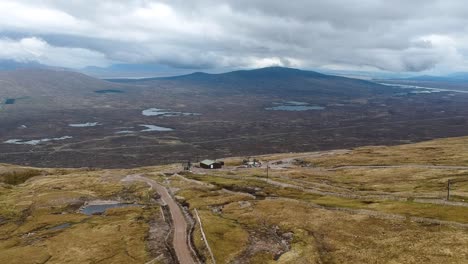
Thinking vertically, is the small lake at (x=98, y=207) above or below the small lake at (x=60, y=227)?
below

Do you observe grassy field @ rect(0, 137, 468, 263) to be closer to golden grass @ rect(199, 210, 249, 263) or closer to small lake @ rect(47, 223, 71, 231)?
golden grass @ rect(199, 210, 249, 263)

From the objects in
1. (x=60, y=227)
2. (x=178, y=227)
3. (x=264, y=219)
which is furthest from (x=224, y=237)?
(x=60, y=227)

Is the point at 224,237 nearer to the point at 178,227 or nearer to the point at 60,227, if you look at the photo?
the point at 178,227

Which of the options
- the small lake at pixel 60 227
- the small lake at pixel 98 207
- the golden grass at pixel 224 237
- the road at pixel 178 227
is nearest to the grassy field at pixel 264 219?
the golden grass at pixel 224 237

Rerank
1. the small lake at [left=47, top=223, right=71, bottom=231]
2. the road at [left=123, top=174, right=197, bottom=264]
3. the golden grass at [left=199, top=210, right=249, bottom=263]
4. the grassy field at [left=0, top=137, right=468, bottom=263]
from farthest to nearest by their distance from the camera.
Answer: the small lake at [left=47, top=223, right=71, bottom=231] < the golden grass at [left=199, top=210, right=249, bottom=263] < the road at [left=123, top=174, right=197, bottom=264] < the grassy field at [left=0, top=137, right=468, bottom=263]

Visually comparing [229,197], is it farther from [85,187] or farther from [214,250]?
[85,187]

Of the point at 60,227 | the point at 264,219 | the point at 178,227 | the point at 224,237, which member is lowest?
the point at 60,227

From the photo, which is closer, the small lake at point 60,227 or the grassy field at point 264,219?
the grassy field at point 264,219

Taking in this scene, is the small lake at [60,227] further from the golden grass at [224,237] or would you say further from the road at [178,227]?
the golden grass at [224,237]

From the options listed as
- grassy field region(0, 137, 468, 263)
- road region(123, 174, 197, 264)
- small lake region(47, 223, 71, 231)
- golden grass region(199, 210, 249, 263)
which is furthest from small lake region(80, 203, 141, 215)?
golden grass region(199, 210, 249, 263)
